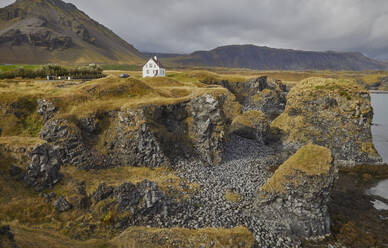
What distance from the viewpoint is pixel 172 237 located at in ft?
55.7

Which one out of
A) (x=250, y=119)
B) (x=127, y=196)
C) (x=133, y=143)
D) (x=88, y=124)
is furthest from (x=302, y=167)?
(x=88, y=124)

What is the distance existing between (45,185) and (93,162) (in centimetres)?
751

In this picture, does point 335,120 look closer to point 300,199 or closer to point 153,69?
point 300,199

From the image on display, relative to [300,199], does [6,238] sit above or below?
above

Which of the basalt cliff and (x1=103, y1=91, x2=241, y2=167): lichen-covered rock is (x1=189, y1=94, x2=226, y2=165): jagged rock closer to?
(x1=103, y1=91, x2=241, y2=167): lichen-covered rock

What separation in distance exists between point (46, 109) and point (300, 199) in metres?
39.4

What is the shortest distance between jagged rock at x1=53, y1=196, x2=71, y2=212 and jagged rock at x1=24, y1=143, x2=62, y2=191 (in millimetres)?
2550

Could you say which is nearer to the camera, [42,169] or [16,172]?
[16,172]

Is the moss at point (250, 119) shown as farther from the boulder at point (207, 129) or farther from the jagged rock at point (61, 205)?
the jagged rock at point (61, 205)

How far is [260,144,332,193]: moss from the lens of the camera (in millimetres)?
23828

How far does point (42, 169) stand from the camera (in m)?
23.5

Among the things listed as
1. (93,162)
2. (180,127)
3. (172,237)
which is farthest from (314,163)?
(93,162)

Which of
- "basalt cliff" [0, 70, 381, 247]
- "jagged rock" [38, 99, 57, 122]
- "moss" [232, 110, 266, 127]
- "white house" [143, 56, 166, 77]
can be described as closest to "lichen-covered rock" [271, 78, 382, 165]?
"basalt cliff" [0, 70, 381, 247]

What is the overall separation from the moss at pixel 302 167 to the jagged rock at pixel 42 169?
25346mm
